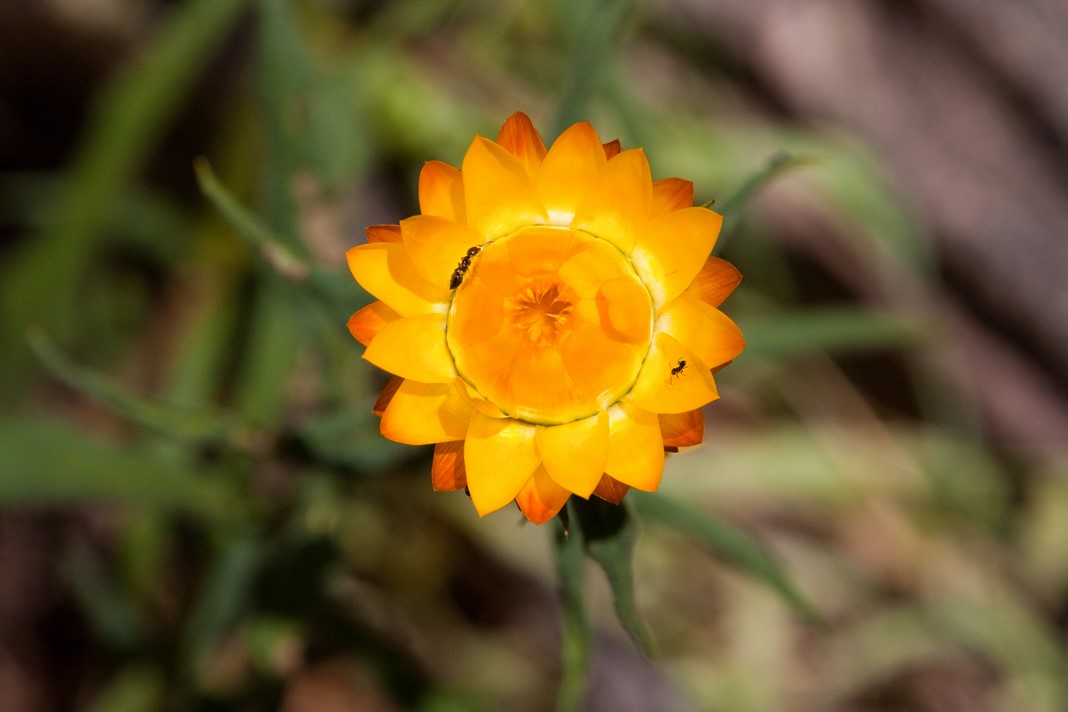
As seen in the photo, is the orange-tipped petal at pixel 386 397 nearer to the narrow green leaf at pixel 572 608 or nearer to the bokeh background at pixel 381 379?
the narrow green leaf at pixel 572 608

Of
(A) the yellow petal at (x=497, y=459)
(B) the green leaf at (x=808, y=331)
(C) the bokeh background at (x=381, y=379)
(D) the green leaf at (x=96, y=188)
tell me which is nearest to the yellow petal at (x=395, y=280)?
(A) the yellow petal at (x=497, y=459)

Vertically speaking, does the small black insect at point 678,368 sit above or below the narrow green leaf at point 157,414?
above

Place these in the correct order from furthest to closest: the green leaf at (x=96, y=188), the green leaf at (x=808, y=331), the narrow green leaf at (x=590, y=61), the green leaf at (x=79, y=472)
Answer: the green leaf at (x=96, y=188)
the green leaf at (x=808, y=331)
the green leaf at (x=79, y=472)
the narrow green leaf at (x=590, y=61)

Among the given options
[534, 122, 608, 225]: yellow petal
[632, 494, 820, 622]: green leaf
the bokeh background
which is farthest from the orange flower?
the bokeh background

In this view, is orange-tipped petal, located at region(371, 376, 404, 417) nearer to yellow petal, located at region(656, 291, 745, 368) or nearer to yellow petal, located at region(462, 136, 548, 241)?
yellow petal, located at region(462, 136, 548, 241)

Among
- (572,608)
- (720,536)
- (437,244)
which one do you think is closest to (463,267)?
(437,244)
